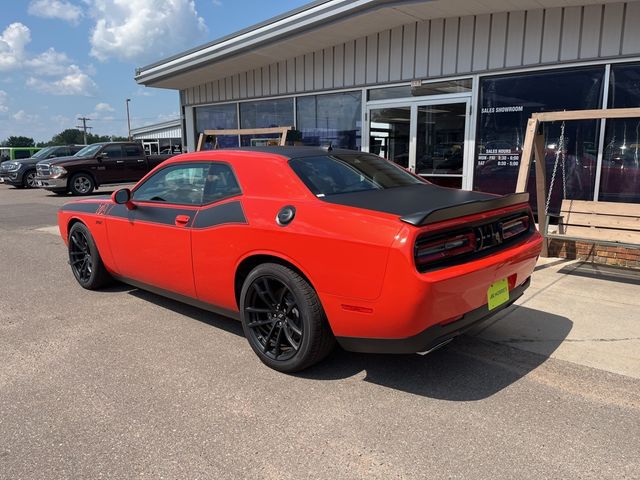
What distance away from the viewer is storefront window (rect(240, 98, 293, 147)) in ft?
38.4

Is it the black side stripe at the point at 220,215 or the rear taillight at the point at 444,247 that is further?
the black side stripe at the point at 220,215

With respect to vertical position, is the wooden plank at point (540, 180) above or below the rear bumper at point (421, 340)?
above

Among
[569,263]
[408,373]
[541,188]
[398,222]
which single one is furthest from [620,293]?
[398,222]

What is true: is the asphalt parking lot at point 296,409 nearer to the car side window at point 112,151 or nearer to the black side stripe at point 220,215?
the black side stripe at point 220,215

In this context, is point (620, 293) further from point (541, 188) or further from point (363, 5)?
point (363, 5)

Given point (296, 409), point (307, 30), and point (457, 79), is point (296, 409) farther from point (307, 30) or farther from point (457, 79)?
point (307, 30)

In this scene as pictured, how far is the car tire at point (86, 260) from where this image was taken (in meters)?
5.21

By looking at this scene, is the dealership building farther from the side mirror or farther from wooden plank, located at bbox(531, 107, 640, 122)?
the side mirror

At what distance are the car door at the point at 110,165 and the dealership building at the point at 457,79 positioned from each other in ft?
22.1

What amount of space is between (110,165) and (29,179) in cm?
622

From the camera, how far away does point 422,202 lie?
10.7ft

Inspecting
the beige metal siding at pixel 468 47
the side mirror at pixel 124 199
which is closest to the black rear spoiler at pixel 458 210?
the side mirror at pixel 124 199

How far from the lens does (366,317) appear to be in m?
2.88

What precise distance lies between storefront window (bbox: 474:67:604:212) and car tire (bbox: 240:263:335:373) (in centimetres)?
521
